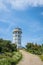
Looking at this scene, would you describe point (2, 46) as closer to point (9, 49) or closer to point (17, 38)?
point (9, 49)

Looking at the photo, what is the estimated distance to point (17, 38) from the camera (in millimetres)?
95312

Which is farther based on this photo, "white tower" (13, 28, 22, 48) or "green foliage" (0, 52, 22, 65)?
"white tower" (13, 28, 22, 48)

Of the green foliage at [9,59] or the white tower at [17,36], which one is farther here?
the white tower at [17,36]

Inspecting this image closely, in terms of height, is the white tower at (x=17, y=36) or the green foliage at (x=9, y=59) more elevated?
the white tower at (x=17, y=36)

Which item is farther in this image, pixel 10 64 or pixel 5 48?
pixel 5 48

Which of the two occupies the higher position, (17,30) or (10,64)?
(17,30)

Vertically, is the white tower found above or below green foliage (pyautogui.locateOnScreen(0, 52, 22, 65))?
above

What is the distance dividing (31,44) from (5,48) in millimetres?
12918

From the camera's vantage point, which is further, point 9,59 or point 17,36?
point 17,36

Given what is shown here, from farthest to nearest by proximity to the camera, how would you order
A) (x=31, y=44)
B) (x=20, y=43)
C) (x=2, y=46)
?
(x=20, y=43) → (x=31, y=44) → (x=2, y=46)

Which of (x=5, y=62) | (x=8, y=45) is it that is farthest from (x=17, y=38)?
(x=5, y=62)

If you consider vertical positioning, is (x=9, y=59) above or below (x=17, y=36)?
below

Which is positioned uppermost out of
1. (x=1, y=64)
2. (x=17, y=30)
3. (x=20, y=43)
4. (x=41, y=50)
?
(x=17, y=30)

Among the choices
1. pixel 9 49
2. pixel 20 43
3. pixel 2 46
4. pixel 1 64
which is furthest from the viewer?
pixel 20 43
